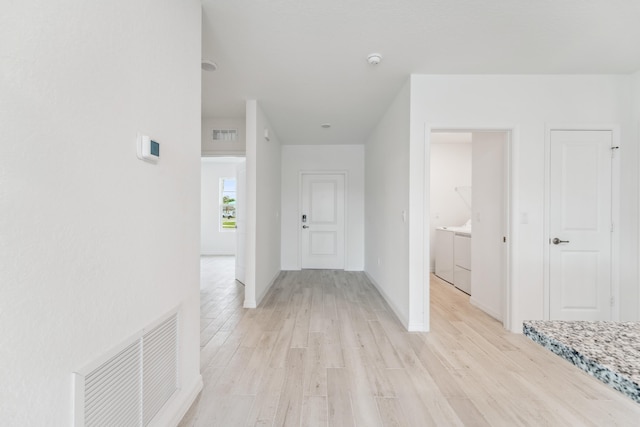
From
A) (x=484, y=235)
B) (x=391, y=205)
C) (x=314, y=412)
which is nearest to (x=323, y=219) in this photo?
(x=391, y=205)

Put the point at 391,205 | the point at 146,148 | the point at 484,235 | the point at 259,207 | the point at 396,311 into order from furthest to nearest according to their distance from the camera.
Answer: the point at 259,207 → the point at 391,205 → the point at 484,235 → the point at 396,311 → the point at 146,148

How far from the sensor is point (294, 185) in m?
5.60

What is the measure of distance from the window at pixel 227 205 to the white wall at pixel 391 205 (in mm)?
4328

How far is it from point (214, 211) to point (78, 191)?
7.07m

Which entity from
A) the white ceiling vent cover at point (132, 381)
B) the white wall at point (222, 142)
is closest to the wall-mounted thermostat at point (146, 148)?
the white ceiling vent cover at point (132, 381)

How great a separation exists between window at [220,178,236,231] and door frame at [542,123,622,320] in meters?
6.81

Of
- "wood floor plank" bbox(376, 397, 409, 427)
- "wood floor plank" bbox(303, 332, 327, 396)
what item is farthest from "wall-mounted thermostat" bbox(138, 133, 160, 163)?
"wood floor plank" bbox(376, 397, 409, 427)

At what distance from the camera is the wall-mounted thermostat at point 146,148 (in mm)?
1181

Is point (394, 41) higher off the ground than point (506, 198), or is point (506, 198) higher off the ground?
point (394, 41)

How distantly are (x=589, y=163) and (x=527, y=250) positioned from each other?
3.52ft

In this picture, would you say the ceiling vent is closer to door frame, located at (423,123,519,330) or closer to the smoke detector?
the smoke detector

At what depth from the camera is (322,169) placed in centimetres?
560

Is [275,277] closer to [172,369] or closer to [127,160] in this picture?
[172,369]

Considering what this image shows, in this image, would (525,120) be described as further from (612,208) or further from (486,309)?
(486,309)
